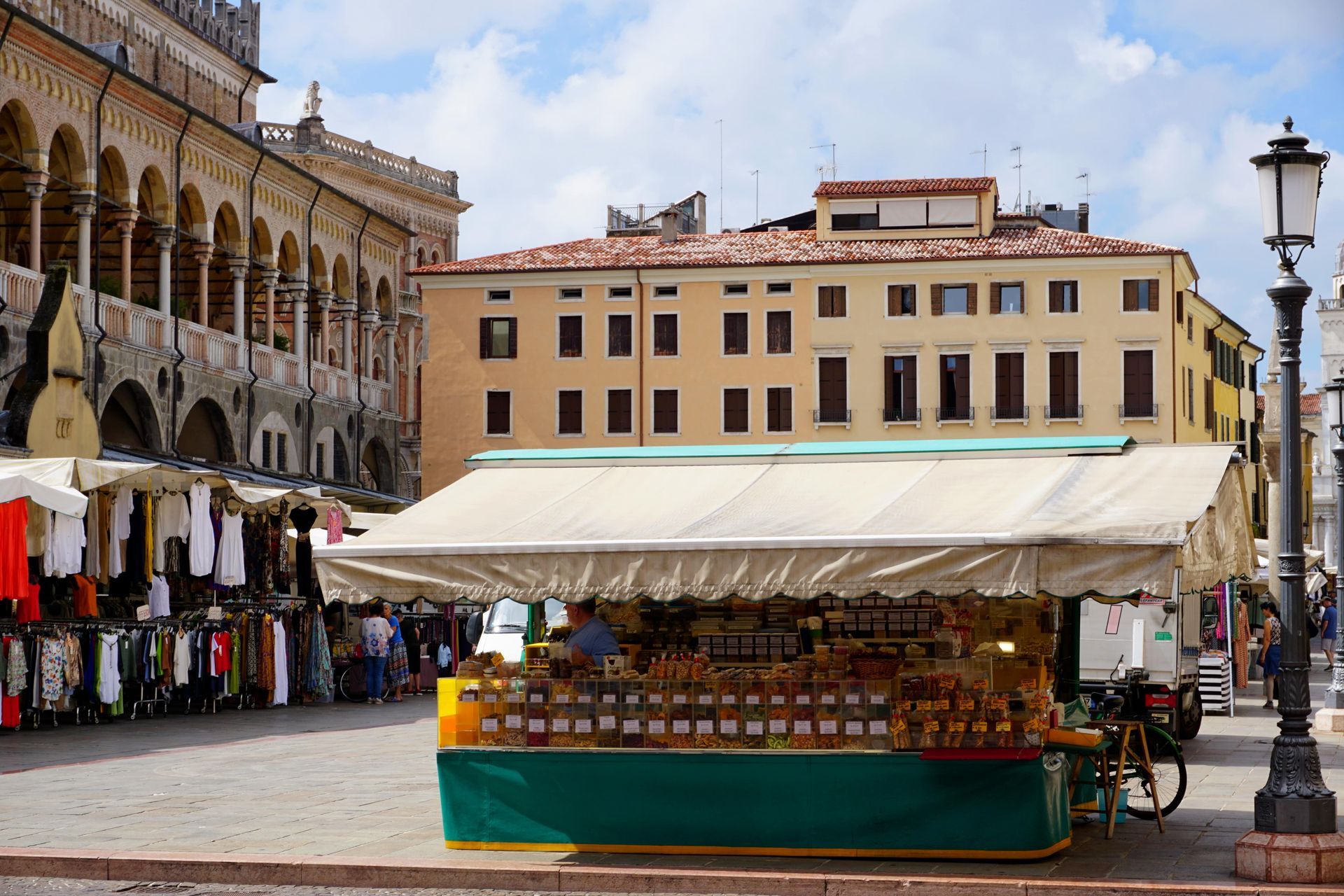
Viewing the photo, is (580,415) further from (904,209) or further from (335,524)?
(335,524)

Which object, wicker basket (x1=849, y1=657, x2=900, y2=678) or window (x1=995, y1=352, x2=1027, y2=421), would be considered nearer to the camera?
wicker basket (x1=849, y1=657, x2=900, y2=678)

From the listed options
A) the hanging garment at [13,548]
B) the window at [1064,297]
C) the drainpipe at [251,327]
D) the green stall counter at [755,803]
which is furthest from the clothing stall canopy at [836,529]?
the window at [1064,297]

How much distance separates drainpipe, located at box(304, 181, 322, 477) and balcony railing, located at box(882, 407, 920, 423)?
789 inches

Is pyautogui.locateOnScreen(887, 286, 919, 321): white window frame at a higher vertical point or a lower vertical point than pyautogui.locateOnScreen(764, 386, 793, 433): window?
higher

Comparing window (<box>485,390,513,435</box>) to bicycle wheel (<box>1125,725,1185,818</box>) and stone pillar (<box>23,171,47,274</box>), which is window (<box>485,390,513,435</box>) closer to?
stone pillar (<box>23,171,47,274</box>)

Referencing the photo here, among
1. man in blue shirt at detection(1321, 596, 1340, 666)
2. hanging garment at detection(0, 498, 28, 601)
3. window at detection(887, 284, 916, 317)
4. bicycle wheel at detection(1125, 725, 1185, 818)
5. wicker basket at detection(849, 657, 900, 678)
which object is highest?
window at detection(887, 284, 916, 317)

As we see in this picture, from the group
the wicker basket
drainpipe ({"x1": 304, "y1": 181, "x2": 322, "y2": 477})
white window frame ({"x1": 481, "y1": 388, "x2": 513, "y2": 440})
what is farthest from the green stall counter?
white window frame ({"x1": 481, "y1": 388, "x2": 513, "y2": 440})

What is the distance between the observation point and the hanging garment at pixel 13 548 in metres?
18.2

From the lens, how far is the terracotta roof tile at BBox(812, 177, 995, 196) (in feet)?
195

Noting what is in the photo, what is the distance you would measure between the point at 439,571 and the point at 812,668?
2208 millimetres

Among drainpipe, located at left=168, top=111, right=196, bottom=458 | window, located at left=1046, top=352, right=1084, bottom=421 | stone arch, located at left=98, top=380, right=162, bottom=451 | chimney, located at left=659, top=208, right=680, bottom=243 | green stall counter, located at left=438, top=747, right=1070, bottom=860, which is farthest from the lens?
chimney, located at left=659, top=208, right=680, bottom=243

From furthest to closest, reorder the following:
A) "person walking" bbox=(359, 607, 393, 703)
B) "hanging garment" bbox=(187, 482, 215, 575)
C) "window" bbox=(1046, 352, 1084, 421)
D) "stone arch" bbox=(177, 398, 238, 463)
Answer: "window" bbox=(1046, 352, 1084, 421) < "stone arch" bbox=(177, 398, 238, 463) < "person walking" bbox=(359, 607, 393, 703) < "hanging garment" bbox=(187, 482, 215, 575)

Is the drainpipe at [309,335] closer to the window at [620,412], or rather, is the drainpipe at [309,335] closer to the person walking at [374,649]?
the window at [620,412]

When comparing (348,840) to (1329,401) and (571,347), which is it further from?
→ (571,347)
